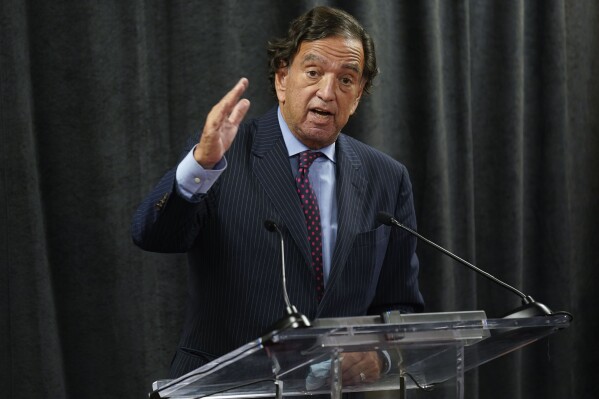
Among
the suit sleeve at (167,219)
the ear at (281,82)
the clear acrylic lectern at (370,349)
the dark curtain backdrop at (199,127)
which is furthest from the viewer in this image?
the dark curtain backdrop at (199,127)

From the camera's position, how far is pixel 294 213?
2.26 metres

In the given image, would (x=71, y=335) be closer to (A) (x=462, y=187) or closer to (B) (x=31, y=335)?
(B) (x=31, y=335)

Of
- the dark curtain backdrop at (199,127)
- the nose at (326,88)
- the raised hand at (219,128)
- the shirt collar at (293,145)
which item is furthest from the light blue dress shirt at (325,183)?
the dark curtain backdrop at (199,127)

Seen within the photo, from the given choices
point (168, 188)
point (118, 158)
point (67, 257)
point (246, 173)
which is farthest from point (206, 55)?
point (168, 188)

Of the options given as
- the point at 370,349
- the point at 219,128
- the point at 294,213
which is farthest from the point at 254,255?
the point at 370,349

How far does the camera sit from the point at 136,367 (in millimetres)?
3176

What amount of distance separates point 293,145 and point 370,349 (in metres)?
0.86

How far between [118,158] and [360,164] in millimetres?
1016

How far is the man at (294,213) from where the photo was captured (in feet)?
7.00

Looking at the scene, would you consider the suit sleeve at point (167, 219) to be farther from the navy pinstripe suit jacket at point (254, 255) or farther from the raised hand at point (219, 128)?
the raised hand at point (219, 128)

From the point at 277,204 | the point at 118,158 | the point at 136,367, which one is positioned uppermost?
the point at 118,158

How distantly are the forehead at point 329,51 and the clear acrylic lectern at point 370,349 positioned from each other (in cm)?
93

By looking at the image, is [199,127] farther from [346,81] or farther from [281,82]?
[346,81]

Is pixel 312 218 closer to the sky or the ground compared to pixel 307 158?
closer to the ground
